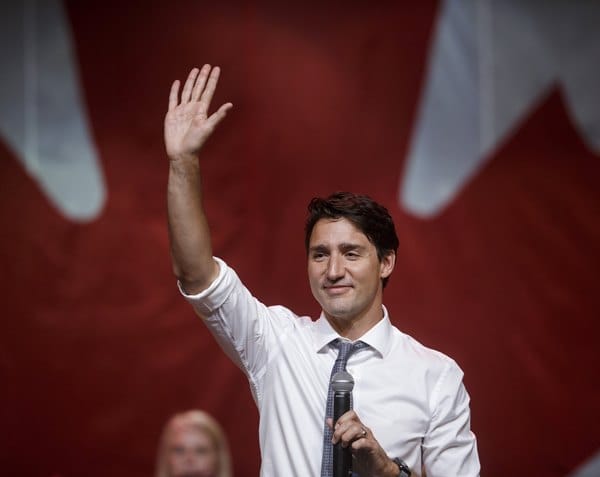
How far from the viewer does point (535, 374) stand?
3.53 metres

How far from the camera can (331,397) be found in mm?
1820

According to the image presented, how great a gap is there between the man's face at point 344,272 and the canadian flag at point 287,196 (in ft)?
4.88

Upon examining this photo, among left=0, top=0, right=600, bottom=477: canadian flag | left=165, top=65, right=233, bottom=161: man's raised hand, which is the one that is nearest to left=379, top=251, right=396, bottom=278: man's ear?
left=165, top=65, right=233, bottom=161: man's raised hand

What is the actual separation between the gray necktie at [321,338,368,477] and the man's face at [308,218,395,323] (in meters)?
0.07

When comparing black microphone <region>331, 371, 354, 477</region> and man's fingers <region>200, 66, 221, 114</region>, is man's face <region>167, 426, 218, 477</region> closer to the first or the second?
black microphone <region>331, 371, 354, 477</region>

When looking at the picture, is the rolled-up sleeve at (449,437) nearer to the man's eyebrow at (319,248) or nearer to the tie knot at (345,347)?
the tie knot at (345,347)

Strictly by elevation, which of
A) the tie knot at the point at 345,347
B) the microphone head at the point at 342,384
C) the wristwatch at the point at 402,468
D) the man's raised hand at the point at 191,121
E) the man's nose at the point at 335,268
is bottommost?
the wristwatch at the point at 402,468


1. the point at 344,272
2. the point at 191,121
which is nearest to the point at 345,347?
the point at 344,272

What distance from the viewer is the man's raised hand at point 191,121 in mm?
1765

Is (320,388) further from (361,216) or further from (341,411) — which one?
(361,216)

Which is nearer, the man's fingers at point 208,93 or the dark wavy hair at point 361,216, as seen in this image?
the man's fingers at point 208,93

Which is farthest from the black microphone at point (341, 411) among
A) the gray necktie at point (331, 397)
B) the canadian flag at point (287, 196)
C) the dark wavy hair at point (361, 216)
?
the canadian flag at point (287, 196)

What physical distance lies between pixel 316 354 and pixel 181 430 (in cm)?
105

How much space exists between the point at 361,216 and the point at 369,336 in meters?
0.31
